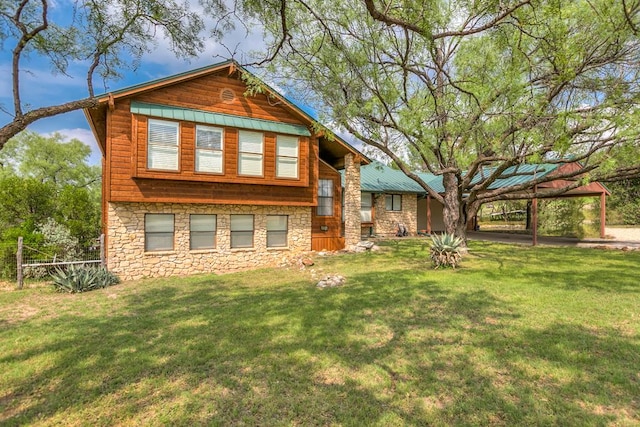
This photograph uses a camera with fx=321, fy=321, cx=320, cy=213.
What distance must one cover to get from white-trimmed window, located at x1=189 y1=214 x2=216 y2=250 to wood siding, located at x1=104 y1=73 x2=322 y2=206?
81 cm

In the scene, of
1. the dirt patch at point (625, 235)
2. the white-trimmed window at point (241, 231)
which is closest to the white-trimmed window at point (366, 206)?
the white-trimmed window at point (241, 231)

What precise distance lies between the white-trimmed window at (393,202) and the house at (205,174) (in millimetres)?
9404

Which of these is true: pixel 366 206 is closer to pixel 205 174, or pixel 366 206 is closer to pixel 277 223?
pixel 277 223

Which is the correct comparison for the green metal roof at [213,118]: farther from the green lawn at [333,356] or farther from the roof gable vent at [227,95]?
the green lawn at [333,356]

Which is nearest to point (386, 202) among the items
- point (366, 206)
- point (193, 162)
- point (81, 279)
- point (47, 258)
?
point (366, 206)

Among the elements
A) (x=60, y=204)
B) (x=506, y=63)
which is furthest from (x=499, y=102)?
(x=60, y=204)

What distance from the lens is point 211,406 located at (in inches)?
134

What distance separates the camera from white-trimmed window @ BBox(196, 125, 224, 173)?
1162 cm

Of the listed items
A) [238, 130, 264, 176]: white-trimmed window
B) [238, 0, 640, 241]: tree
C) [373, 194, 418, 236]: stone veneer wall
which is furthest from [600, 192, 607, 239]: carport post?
[238, 130, 264, 176]: white-trimmed window

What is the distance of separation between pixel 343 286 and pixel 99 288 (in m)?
7.42

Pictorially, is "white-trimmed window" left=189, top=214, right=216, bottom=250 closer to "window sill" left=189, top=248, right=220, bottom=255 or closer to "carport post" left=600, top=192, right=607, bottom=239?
"window sill" left=189, top=248, right=220, bottom=255

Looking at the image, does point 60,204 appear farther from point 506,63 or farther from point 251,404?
point 506,63

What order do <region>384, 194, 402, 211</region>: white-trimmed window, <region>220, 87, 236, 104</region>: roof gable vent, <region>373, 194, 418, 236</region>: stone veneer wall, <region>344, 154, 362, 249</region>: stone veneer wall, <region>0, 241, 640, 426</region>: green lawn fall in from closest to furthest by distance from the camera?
<region>0, 241, 640, 426</region>: green lawn, <region>220, 87, 236, 104</region>: roof gable vent, <region>344, 154, 362, 249</region>: stone veneer wall, <region>373, 194, 418, 236</region>: stone veneer wall, <region>384, 194, 402, 211</region>: white-trimmed window

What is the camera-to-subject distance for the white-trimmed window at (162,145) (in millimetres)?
10922
